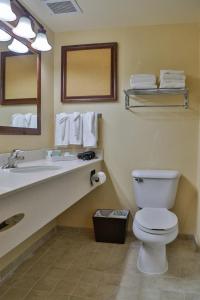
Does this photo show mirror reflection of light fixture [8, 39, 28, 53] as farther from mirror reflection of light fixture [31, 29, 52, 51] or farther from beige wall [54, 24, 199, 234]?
beige wall [54, 24, 199, 234]

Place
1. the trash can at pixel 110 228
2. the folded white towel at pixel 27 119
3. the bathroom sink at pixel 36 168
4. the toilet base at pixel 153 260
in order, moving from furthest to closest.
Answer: the trash can at pixel 110 228, the folded white towel at pixel 27 119, the toilet base at pixel 153 260, the bathroom sink at pixel 36 168

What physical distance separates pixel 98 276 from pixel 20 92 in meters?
1.55

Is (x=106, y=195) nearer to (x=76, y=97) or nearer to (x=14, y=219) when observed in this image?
(x=76, y=97)

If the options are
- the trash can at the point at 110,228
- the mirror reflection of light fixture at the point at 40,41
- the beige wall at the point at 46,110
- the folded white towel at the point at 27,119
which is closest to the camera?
the mirror reflection of light fixture at the point at 40,41

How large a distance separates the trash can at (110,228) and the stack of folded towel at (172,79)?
4.22ft

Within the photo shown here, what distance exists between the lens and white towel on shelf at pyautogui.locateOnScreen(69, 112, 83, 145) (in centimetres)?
260

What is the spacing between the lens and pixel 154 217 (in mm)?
2041

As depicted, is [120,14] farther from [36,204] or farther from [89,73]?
[36,204]

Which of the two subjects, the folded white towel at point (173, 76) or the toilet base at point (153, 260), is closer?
the toilet base at point (153, 260)

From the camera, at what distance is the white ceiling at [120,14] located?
215cm

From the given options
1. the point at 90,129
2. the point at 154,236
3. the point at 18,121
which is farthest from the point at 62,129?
the point at 154,236

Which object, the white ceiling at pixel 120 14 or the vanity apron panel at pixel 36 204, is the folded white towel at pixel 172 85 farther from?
the vanity apron panel at pixel 36 204

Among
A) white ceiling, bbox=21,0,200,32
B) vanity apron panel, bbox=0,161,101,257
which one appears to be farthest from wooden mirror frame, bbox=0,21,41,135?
vanity apron panel, bbox=0,161,101,257

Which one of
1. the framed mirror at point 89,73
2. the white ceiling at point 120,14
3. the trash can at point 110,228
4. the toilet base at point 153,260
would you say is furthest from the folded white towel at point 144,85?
the toilet base at point 153,260
